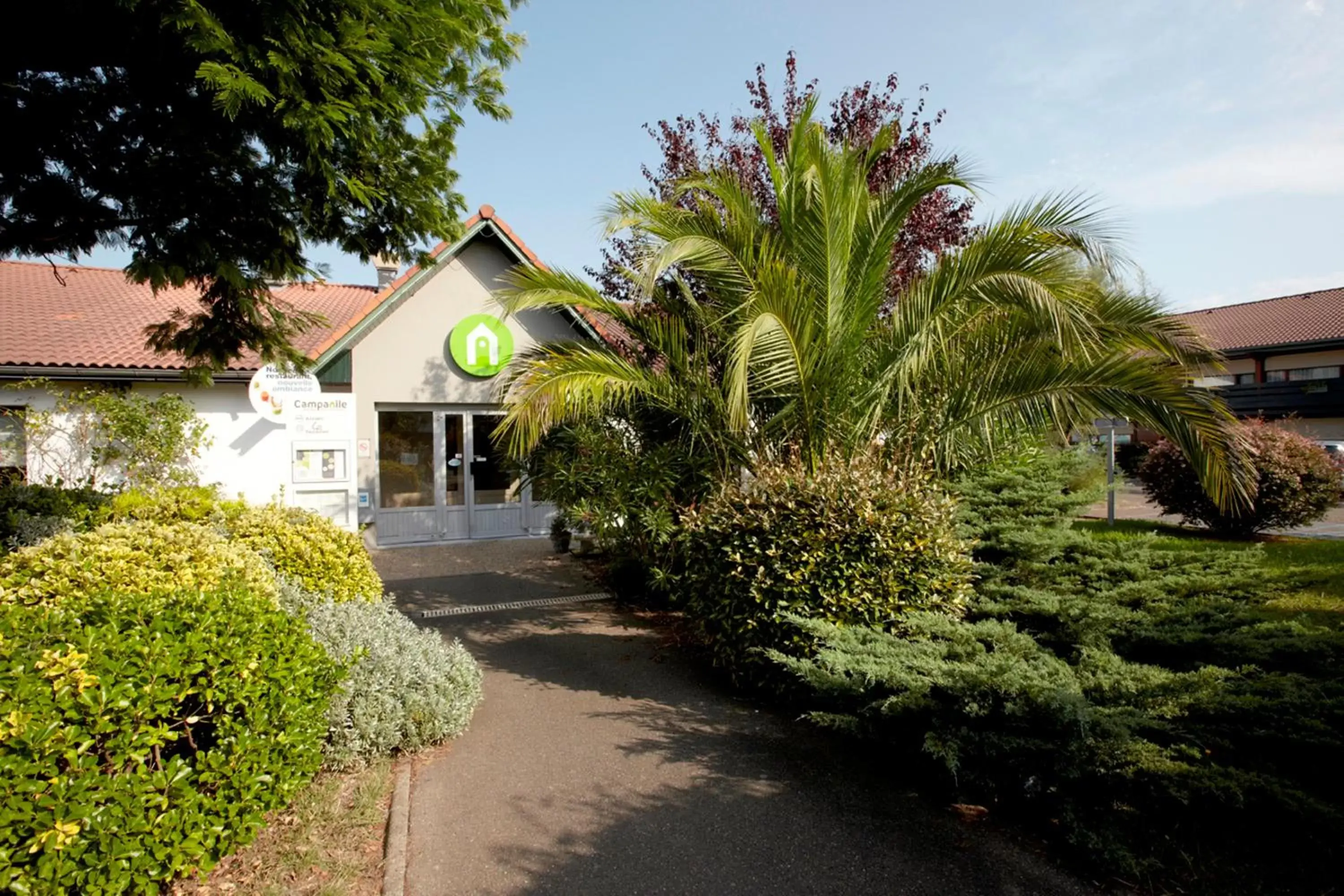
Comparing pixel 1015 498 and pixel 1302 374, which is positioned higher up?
pixel 1302 374

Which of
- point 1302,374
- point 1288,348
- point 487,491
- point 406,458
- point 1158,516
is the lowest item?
point 1158,516

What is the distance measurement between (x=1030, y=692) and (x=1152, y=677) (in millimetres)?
982

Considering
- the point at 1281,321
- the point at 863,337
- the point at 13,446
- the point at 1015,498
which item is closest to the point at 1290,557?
the point at 1015,498

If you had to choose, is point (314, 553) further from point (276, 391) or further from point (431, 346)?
point (431, 346)

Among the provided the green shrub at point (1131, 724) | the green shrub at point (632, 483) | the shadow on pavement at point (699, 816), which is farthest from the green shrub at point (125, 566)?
the green shrub at point (1131, 724)

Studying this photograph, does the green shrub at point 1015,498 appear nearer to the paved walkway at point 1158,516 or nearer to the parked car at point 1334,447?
the paved walkway at point 1158,516

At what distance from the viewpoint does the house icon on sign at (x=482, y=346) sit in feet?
43.2

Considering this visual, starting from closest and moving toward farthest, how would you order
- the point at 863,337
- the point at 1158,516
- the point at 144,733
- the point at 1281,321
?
the point at 144,733
the point at 863,337
the point at 1158,516
the point at 1281,321

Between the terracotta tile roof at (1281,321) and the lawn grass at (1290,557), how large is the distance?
61.2 feet

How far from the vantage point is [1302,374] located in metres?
29.1

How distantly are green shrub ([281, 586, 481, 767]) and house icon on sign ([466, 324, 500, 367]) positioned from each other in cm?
859

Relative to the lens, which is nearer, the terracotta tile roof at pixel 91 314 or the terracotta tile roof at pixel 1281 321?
the terracotta tile roof at pixel 91 314

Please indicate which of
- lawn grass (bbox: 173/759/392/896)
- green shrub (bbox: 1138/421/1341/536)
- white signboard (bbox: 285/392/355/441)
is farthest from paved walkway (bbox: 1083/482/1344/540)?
white signboard (bbox: 285/392/355/441)

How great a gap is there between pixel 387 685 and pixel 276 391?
8.96 meters
